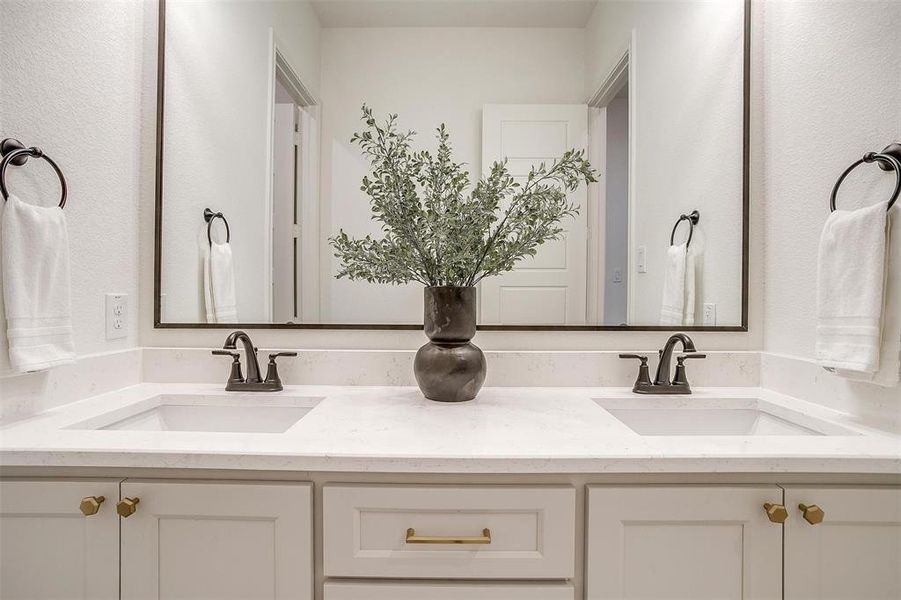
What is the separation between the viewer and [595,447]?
0.80m

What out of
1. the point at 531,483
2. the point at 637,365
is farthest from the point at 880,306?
the point at 531,483

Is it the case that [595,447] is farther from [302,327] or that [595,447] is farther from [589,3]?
[589,3]

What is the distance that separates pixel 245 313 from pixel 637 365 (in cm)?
120

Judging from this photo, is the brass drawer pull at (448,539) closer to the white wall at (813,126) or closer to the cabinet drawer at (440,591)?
the cabinet drawer at (440,591)

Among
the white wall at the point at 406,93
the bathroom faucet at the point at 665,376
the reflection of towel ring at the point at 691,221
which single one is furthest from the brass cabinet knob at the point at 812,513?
the white wall at the point at 406,93

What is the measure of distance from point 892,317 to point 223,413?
1578mm

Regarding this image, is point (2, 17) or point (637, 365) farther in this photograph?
point (637, 365)

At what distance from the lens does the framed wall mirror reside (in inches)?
52.7

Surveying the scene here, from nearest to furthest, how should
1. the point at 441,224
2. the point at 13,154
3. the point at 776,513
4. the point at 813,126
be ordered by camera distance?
the point at 776,513 < the point at 13,154 < the point at 441,224 < the point at 813,126

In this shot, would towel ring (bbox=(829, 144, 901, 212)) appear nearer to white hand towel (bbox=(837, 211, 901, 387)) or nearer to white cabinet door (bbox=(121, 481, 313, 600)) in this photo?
white hand towel (bbox=(837, 211, 901, 387))

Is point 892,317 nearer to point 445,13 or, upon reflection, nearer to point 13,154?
point 445,13

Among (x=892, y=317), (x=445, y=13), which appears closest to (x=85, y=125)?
(x=445, y=13)

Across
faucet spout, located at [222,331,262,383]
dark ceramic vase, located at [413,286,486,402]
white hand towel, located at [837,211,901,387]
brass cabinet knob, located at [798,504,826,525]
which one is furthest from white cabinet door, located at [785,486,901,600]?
faucet spout, located at [222,331,262,383]

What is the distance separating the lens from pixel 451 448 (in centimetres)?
79
